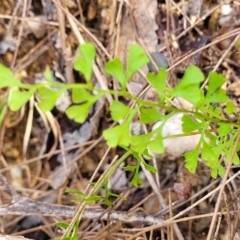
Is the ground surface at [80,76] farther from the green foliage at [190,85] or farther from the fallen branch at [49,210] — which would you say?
the green foliage at [190,85]

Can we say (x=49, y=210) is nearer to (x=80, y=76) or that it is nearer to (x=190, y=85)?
(x=80, y=76)

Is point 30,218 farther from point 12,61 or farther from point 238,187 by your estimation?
point 238,187

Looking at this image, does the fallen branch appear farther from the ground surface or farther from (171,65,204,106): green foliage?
(171,65,204,106): green foliage

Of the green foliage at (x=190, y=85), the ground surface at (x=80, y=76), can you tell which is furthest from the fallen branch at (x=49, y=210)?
the green foliage at (x=190, y=85)

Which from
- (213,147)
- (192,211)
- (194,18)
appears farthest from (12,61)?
(213,147)

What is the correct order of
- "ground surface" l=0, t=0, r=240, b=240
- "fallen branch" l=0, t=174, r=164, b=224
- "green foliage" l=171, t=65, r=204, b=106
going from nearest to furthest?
"green foliage" l=171, t=65, r=204, b=106, "fallen branch" l=0, t=174, r=164, b=224, "ground surface" l=0, t=0, r=240, b=240

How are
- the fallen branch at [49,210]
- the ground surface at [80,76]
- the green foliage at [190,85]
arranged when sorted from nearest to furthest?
the green foliage at [190,85] < the fallen branch at [49,210] < the ground surface at [80,76]

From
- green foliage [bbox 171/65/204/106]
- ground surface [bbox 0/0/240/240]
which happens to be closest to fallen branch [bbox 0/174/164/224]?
ground surface [bbox 0/0/240/240]

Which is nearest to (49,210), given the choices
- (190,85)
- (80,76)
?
(80,76)
